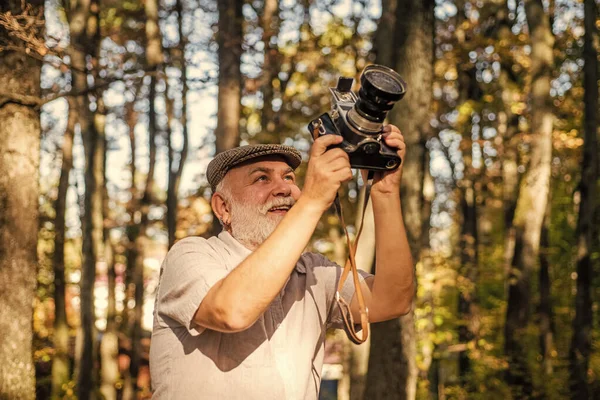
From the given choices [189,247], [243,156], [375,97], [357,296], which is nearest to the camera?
[375,97]

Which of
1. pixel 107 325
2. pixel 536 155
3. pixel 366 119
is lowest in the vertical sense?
pixel 107 325

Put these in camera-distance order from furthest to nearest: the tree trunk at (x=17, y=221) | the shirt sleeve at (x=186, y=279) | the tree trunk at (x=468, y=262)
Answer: the tree trunk at (x=468, y=262) → the tree trunk at (x=17, y=221) → the shirt sleeve at (x=186, y=279)

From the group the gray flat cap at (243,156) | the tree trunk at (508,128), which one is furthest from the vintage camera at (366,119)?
the tree trunk at (508,128)

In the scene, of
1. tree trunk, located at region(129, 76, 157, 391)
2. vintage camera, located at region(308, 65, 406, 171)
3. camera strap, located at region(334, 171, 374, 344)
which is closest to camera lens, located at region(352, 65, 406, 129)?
vintage camera, located at region(308, 65, 406, 171)

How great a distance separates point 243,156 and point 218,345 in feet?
2.51

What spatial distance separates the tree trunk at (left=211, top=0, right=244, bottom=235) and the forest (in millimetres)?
27

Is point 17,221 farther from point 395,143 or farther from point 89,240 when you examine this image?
point 89,240

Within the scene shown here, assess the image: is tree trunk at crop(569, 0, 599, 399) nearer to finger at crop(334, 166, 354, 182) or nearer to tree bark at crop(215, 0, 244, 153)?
tree bark at crop(215, 0, 244, 153)

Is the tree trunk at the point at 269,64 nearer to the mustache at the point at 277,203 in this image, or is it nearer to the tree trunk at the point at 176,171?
the tree trunk at the point at 176,171

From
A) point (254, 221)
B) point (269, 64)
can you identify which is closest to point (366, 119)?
point (254, 221)

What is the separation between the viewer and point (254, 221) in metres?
3.14

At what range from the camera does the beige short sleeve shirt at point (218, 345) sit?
109 inches

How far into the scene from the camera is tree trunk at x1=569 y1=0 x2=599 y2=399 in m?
11.8

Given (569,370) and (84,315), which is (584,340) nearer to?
(569,370)
